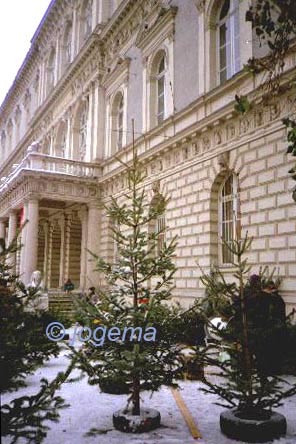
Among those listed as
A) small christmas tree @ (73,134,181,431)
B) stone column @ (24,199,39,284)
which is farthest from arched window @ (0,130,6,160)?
small christmas tree @ (73,134,181,431)

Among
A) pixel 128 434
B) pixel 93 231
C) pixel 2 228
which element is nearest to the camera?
pixel 128 434

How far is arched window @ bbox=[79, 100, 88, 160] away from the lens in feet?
91.2

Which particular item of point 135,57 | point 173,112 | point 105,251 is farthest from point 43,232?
point 173,112

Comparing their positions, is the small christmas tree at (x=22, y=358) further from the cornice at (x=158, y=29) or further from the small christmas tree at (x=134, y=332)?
the cornice at (x=158, y=29)

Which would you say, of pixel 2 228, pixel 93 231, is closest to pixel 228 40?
pixel 93 231

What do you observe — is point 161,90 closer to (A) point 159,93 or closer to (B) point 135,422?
(A) point 159,93

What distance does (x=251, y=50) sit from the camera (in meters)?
14.0

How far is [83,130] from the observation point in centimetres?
2844

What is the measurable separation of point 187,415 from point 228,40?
13784mm

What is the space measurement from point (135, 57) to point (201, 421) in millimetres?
19767

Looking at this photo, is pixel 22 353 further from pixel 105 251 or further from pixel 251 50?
pixel 105 251

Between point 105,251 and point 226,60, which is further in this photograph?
point 105,251

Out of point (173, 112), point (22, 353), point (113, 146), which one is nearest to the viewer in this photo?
point (22, 353)

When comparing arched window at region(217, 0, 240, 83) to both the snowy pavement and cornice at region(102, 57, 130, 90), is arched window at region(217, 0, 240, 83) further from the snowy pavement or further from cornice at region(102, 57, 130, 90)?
the snowy pavement
